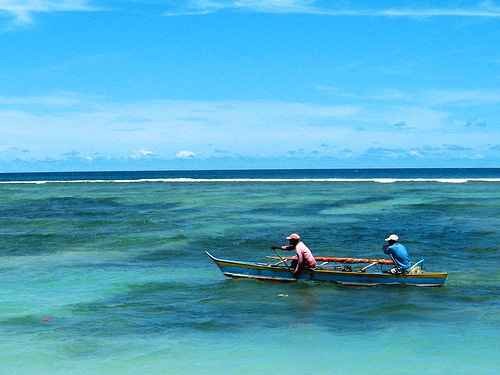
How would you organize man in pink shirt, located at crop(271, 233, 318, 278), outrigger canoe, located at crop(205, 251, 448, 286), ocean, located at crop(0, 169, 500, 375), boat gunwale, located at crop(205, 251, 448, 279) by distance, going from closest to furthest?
1. ocean, located at crop(0, 169, 500, 375)
2. boat gunwale, located at crop(205, 251, 448, 279)
3. outrigger canoe, located at crop(205, 251, 448, 286)
4. man in pink shirt, located at crop(271, 233, 318, 278)

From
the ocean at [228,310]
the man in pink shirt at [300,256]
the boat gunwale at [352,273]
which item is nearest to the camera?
the ocean at [228,310]

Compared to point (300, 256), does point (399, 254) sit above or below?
below

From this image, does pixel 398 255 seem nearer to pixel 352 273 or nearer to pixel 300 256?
pixel 352 273

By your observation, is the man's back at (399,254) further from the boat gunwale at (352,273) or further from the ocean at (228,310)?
the ocean at (228,310)

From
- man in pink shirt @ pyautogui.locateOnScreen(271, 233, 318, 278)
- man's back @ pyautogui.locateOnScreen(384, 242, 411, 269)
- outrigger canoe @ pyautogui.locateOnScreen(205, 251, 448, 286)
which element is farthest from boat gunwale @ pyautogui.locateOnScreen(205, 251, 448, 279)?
man's back @ pyautogui.locateOnScreen(384, 242, 411, 269)

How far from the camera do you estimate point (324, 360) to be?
10.3m

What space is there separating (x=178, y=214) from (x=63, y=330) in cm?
2694

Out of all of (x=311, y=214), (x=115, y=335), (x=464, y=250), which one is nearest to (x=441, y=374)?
(x=115, y=335)

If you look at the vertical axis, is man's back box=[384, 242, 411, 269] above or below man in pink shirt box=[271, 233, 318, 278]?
below

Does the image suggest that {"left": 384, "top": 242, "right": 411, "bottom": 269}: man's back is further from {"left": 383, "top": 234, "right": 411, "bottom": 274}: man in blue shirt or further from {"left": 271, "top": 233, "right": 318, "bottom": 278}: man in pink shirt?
{"left": 271, "top": 233, "right": 318, "bottom": 278}: man in pink shirt

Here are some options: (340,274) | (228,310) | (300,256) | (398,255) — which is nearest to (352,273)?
(340,274)

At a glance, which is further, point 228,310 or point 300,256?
point 300,256

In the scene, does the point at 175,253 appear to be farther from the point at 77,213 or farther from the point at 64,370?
the point at 77,213

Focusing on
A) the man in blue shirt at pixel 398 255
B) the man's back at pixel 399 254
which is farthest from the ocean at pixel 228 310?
the man's back at pixel 399 254
